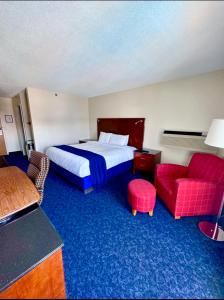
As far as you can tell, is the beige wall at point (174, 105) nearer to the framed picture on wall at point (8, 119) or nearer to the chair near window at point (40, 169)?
the chair near window at point (40, 169)

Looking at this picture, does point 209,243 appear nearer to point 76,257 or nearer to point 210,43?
point 76,257

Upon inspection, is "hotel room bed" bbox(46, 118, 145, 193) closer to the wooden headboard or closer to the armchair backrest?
the wooden headboard

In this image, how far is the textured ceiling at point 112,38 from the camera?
3.84ft

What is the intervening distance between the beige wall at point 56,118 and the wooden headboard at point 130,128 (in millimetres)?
1268

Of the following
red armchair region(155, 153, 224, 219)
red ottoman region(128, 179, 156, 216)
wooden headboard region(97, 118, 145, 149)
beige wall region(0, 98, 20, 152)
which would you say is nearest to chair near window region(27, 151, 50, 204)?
red ottoman region(128, 179, 156, 216)

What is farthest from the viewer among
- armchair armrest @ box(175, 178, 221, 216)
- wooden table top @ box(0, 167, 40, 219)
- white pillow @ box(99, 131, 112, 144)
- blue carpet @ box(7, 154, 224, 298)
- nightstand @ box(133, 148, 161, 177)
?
white pillow @ box(99, 131, 112, 144)

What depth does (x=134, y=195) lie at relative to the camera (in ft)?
6.44

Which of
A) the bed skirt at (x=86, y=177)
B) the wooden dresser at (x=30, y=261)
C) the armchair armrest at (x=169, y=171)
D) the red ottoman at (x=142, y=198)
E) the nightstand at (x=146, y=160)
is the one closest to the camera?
the wooden dresser at (x=30, y=261)

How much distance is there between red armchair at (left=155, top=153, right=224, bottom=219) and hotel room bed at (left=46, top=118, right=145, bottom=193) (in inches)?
48.2

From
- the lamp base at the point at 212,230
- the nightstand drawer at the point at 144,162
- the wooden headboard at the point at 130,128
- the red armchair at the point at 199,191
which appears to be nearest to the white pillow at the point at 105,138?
the wooden headboard at the point at 130,128

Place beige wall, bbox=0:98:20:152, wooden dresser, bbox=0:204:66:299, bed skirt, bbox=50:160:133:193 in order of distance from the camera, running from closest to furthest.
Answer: wooden dresser, bbox=0:204:66:299, bed skirt, bbox=50:160:133:193, beige wall, bbox=0:98:20:152

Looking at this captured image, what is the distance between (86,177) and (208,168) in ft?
6.81

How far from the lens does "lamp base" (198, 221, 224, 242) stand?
1.65m

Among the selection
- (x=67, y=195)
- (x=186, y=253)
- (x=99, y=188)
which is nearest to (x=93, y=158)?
(x=99, y=188)
